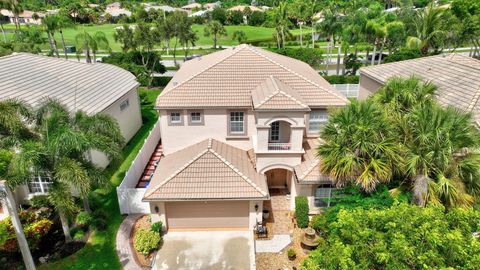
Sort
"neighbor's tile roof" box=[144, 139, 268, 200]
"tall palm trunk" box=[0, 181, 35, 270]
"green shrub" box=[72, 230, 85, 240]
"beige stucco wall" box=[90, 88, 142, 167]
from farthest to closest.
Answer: "beige stucco wall" box=[90, 88, 142, 167] < "neighbor's tile roof" box=[144, 139, 268, 200] < "green shrub" box=[72, 230, 85, 240] < "tall palm trunk" box=[0, 181, 35, 270]

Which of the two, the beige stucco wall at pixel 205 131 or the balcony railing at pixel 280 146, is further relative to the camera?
the beige stucco wall at pixel 205 131

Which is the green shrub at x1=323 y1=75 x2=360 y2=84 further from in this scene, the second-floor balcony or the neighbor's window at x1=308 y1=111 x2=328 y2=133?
the second-floor balcony

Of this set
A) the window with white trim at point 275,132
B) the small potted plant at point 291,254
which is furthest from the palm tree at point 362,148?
the window with white trim at point 275,132

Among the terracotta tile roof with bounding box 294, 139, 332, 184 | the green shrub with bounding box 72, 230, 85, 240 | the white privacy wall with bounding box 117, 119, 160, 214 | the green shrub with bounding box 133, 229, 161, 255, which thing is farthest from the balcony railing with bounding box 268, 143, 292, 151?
the green shrub with bounding box 72, 230, 85, 240

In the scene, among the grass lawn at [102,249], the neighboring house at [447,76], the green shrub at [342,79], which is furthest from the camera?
the green shrub at [342,79]

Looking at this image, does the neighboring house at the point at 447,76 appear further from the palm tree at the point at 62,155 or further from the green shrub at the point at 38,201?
the green shrub at the point at 38,201

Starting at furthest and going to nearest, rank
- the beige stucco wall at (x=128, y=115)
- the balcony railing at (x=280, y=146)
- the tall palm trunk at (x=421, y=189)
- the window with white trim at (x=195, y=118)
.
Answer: the beige stucco wall at (x=128, y=115) < the window with white trim at (x=195, y=118) < the balcony railing at (x=280, y=146) < the tall palm trunk at (x=421, y=189)

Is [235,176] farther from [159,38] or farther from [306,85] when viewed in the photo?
[159,38]
